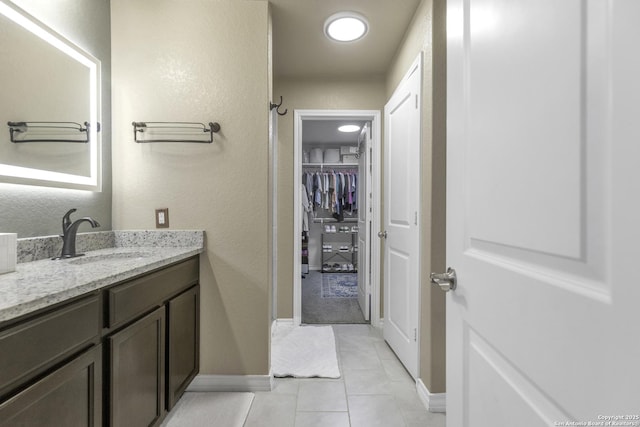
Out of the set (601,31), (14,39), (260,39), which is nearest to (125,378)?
(14,39)

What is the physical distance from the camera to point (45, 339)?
81 centimetres

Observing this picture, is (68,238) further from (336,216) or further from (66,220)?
(336,216)

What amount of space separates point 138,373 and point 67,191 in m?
1.04

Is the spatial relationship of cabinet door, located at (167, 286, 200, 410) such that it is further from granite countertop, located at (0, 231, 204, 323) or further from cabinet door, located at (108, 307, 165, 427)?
granite countertop, located at (0, 231, 204, 323)

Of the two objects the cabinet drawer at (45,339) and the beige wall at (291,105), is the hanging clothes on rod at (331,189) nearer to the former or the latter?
the beige wall at (291,105)

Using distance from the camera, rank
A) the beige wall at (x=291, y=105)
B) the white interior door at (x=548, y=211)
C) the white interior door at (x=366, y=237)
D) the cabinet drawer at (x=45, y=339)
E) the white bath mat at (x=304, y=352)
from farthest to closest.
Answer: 1. the white interior door at (x=366, y=237)
2. the beige wall at (x=291, y=105)
3. the white bath mat at (x=304, y=352)
4. the cabinet drawer at (x=45, y=339)
5. the white interior door at (x=548, y=211)

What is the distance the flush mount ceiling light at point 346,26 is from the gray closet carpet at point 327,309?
262 centimetres

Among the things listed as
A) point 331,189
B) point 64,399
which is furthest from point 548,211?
point 331,189

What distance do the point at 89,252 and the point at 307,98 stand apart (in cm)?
219

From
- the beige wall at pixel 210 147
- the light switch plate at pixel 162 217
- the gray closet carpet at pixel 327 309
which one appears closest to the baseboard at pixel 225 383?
the beige wall at pixel 210 147

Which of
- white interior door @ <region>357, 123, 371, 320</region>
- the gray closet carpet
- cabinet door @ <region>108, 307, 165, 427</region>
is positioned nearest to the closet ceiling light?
white interior door @ <region>357, 123, 371, 320</region>

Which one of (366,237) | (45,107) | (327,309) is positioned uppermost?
(45,107)

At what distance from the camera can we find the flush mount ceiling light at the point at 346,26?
208cm

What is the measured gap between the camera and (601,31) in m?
0.46
